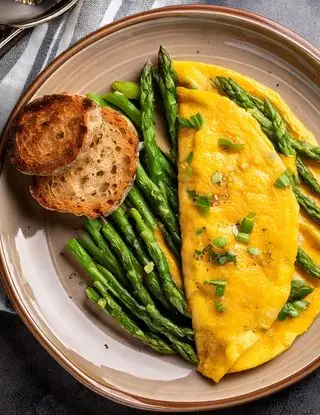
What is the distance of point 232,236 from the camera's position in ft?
14.6

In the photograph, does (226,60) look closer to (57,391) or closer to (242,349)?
(242,349)

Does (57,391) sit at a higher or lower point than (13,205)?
lower

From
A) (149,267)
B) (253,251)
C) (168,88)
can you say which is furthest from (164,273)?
(168,88)

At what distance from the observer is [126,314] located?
15.2ft

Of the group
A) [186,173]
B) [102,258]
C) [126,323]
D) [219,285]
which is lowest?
[126,323]

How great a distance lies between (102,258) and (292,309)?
3.88 feet

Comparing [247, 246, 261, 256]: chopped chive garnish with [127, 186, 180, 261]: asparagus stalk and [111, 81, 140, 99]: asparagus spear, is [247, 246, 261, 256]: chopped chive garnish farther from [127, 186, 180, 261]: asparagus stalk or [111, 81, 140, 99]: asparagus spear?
[111, 81, 140, 99]: asparagus spear

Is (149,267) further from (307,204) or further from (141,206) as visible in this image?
(307,204)

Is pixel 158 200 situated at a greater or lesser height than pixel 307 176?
lesser

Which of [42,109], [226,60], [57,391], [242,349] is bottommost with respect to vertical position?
[57,391]

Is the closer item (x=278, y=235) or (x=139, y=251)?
(x=278, y=235)

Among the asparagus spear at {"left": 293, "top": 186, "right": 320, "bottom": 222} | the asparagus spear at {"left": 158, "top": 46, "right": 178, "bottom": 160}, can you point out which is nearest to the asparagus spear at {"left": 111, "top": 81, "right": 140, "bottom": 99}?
the asparagus spear at {"left": 158, "top": 46, "right": 178, "bottom": 160}

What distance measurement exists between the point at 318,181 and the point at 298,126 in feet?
1.17

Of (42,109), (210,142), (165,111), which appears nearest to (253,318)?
(210,142)
